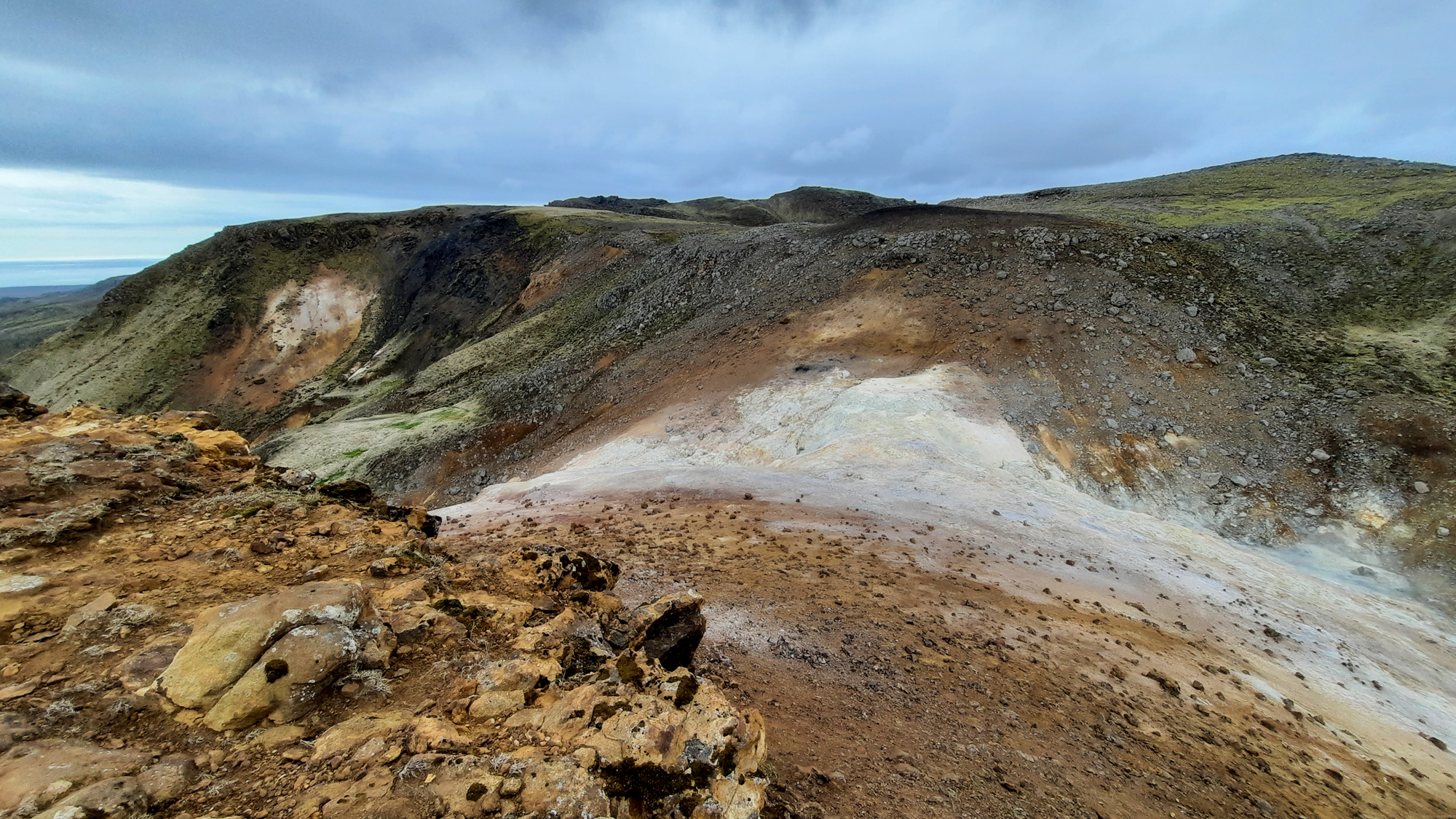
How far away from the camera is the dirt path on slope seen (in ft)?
18.4

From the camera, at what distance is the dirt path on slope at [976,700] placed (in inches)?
221

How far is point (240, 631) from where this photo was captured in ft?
15.3

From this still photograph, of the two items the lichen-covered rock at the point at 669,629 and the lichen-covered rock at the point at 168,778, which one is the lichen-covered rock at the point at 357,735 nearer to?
the lichen-covered rock at the point at 168,778

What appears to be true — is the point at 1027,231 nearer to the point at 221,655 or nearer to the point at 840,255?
the point at 840,255

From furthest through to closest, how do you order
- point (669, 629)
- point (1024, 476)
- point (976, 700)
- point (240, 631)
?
point (1024, 476)
point (976, 700)
point (669, 629)
point (240, 631)

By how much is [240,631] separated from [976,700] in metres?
7.67

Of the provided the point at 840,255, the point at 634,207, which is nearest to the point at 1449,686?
the point at 840,255

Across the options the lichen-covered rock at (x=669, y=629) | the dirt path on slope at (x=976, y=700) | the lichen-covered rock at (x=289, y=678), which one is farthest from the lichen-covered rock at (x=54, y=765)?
the dirt path on slope at (x=976, y=700)

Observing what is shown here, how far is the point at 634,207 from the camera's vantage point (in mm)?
96312

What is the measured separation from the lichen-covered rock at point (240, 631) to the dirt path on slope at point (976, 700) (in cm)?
386

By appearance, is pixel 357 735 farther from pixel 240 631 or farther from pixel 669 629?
pixel 669 629

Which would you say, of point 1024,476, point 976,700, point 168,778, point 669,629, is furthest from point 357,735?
point 1024,476

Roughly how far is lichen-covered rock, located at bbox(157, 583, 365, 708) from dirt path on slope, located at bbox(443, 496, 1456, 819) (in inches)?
152

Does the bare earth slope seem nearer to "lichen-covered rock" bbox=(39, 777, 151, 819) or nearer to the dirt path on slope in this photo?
the dirt path on slope
